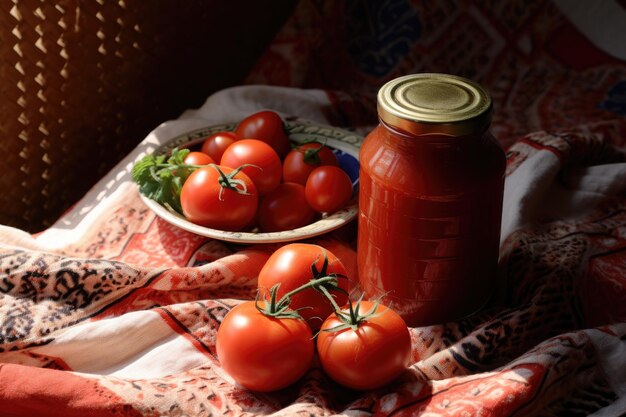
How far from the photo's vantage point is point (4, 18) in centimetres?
114

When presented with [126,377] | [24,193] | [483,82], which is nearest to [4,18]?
[24,193]

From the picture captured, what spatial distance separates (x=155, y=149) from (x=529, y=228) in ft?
1.82

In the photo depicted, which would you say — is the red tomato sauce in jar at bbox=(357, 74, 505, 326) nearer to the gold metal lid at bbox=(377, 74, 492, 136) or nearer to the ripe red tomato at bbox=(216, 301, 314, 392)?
the gold metal lid at bbox=(377, 74, 492, 136)

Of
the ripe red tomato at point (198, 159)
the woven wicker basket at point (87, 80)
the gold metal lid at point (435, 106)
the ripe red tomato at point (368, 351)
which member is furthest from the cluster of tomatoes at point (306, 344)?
the woven wicker basket at point (87, 80)

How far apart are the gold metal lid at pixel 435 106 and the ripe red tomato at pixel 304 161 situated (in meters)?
0.25

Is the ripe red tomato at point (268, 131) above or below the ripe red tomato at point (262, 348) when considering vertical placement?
above

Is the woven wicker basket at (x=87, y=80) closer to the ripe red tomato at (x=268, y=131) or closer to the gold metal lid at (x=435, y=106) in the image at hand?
the ripe red tomato at (x=268, y=131)

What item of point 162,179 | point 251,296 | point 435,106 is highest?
point 435,106

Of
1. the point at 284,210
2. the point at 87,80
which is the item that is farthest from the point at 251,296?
the point at 87,80

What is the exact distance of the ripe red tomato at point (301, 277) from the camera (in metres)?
0.88

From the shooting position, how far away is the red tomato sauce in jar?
2.78 ft

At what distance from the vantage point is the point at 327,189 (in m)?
1.07

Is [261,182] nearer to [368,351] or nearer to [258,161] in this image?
[258,161]

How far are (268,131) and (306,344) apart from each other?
1.42 ft
